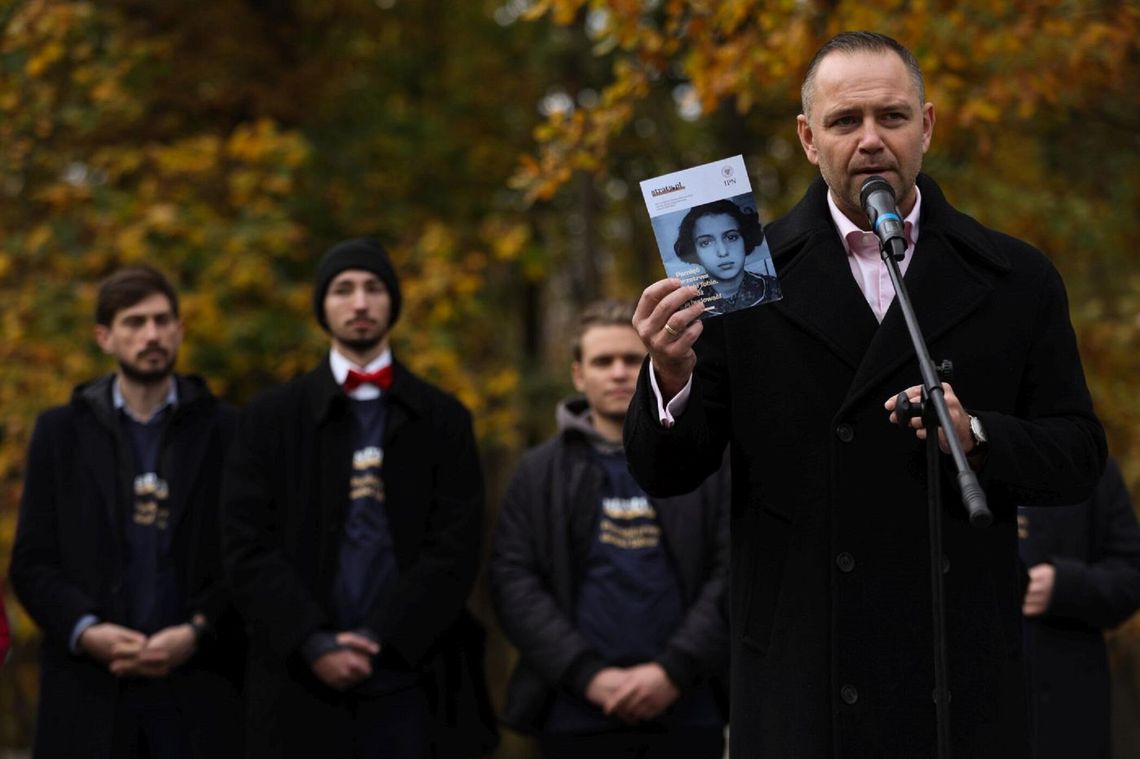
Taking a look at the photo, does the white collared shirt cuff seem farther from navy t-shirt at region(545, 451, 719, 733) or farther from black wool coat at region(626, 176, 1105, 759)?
navy t-shirt at region(545, 451, 719, 733)

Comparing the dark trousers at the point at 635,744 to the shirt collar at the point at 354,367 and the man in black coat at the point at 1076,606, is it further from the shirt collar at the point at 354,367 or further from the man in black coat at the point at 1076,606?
the shirt collar at the point at 354,367

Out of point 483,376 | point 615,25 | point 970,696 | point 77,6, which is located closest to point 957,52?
point 615,25

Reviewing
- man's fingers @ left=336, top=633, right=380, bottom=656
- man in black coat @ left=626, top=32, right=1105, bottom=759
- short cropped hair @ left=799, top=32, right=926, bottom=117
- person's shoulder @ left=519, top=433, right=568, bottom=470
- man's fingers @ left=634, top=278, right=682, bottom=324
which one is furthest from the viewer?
person's shoulder @ left=519, top=433, right=568, bottom=470

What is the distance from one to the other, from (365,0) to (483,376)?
4.20 meters

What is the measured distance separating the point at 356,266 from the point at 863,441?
10.5 feet

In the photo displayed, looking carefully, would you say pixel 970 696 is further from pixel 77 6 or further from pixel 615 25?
pixel 77 6

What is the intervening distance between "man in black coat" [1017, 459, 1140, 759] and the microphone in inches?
119

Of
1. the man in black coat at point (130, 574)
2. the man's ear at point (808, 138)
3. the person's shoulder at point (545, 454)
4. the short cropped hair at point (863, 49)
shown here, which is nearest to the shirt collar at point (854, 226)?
the man's ear at point (808, 138)

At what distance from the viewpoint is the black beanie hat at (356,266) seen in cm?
629

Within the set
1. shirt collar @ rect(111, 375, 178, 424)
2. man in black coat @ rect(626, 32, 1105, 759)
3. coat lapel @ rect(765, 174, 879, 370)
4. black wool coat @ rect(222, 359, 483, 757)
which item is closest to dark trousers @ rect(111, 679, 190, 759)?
black wool coat @ rect(222, 359, 483, 757)

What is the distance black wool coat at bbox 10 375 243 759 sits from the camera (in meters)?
6.01

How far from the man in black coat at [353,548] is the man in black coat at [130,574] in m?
0.30

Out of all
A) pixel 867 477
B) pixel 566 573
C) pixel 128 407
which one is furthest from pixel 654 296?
pixel 128 407

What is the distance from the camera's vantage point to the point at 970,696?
345 centimetres
